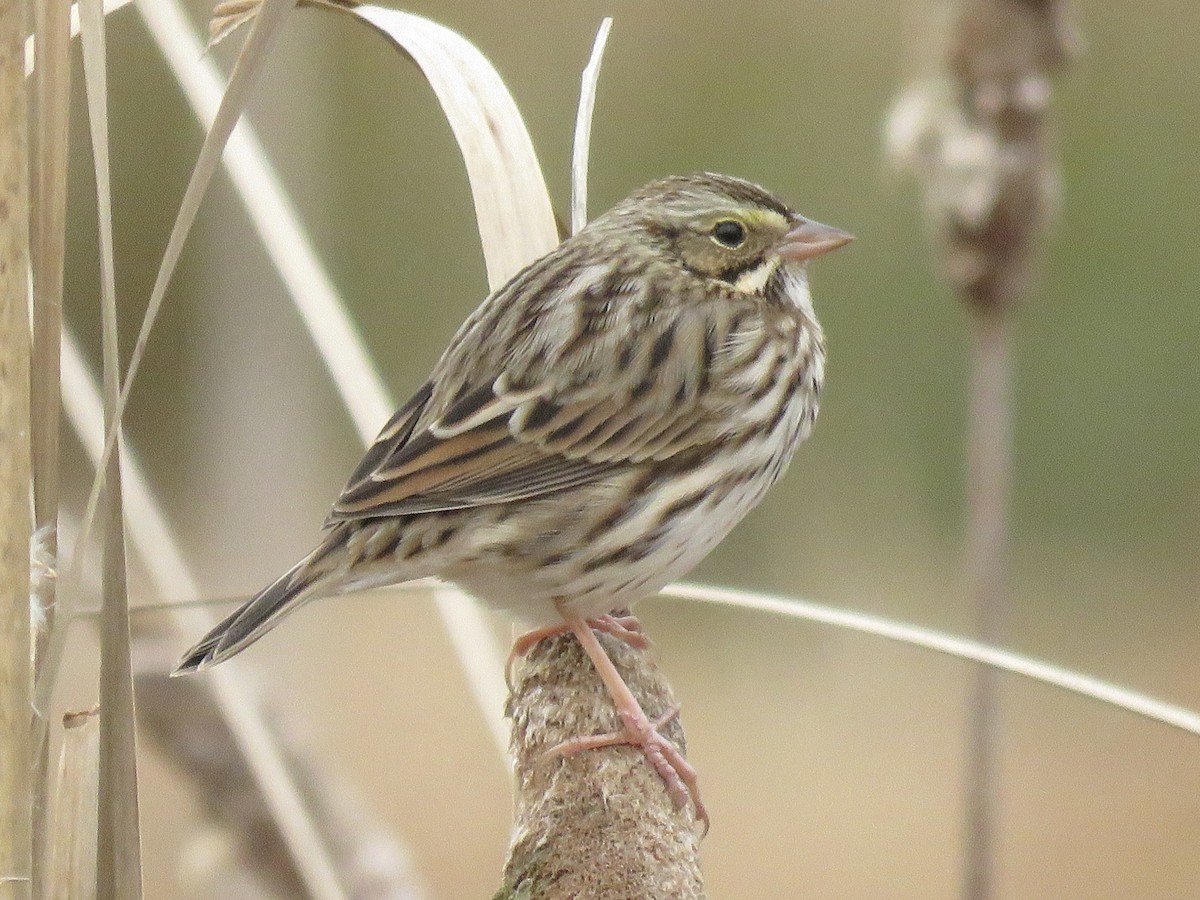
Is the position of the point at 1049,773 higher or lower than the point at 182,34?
lower

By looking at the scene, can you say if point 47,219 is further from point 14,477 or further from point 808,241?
point 808,241

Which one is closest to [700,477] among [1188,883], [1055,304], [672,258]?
[672,258]

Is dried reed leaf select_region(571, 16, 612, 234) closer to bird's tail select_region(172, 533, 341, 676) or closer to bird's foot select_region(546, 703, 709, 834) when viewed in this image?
bird's tail select_region(172, 533, 341, 676)

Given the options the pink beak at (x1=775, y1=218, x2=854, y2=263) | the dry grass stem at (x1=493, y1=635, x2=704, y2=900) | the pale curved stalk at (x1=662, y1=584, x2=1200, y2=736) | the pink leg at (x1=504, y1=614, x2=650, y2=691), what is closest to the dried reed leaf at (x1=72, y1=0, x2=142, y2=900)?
the dry grass stem at (x1=493, y1=635, x2=704, y2=900)

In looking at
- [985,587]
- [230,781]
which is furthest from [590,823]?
[985,587]

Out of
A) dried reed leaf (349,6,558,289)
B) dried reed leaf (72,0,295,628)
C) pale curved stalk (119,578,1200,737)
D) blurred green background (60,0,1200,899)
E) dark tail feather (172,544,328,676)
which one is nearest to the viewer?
dried reed leaf (72,0,295,628)

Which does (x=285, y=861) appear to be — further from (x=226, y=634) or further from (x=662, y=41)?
(x=662, y=41)
